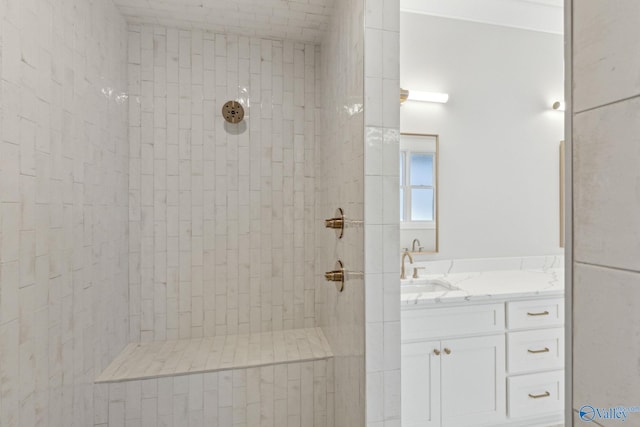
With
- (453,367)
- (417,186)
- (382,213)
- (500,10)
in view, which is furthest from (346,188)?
(500,10)

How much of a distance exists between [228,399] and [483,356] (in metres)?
1.35

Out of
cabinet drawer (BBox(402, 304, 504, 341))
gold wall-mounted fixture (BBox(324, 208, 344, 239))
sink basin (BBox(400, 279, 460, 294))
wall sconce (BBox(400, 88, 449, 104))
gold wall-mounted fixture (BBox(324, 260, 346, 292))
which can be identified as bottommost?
cabinet drawer (BBox(402, 304, 504, 341))

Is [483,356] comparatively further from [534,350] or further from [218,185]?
[218,185]

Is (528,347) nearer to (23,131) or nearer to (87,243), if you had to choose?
(87,243)

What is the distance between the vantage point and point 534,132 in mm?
2350

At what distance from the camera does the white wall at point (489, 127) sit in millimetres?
2162

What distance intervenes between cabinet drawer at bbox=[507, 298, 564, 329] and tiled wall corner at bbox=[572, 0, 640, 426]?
1546 millimetres

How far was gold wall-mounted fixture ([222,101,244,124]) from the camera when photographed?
77.6 inches

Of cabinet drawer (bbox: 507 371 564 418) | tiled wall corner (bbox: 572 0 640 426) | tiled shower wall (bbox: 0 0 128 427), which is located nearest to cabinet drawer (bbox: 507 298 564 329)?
cabinet drawer (bbox: 507 371 564 418)

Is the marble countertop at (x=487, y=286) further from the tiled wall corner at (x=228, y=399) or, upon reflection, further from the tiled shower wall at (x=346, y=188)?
the tiled wall corner at (x=228, y=399)

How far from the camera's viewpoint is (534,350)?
1.79 m

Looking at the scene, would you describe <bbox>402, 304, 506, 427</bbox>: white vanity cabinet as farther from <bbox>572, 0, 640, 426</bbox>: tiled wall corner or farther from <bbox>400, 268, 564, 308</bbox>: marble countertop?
<bbox>572, 0, 640, 426</bbox>: tiled wall corner

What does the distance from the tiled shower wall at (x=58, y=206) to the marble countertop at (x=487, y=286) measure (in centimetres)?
144

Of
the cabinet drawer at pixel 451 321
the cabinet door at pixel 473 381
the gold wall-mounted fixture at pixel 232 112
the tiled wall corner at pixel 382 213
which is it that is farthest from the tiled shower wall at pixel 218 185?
the tiled wall corner at pixel 382 213
